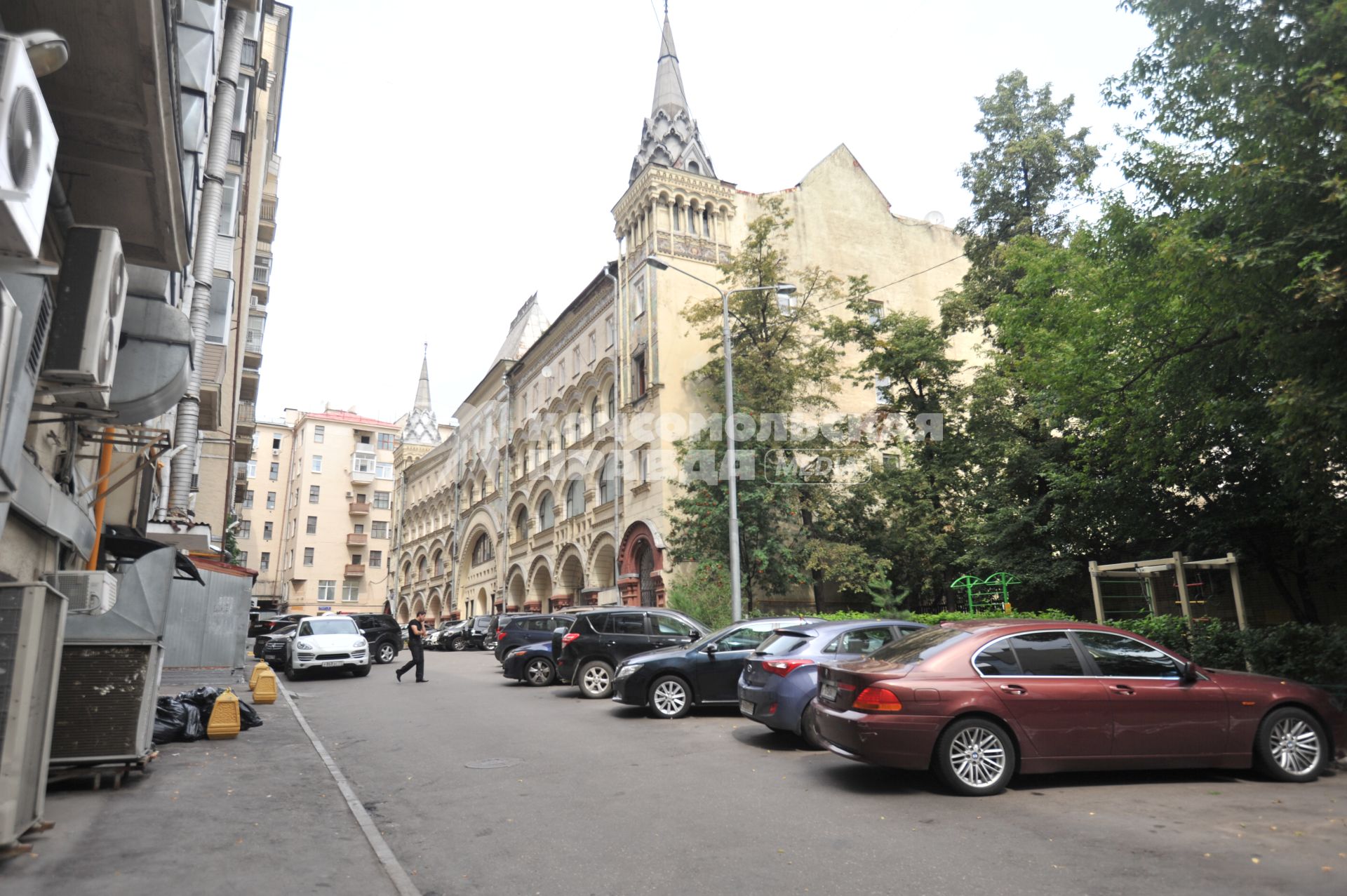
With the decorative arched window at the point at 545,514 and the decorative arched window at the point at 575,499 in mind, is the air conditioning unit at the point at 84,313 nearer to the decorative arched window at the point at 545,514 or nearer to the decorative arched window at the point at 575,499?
the decorative arched window at the point at 575,499

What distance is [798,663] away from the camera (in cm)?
1019

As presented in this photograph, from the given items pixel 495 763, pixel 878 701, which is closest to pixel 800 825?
pixel 878 701

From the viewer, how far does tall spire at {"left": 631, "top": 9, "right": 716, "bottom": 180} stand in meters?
36.2

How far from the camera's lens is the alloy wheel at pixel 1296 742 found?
8000 mm

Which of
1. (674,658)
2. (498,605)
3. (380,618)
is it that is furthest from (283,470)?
(674,658)

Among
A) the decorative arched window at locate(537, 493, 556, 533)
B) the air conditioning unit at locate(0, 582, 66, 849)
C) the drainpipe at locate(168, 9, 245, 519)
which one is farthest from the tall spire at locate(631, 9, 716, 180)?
the air conditioning unit at locate(0, 582, 66, 849)

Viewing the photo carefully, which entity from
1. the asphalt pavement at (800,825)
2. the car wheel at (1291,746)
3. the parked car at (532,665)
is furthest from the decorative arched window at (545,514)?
the car wheel at (1291,746)

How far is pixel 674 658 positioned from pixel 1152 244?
32.8ft

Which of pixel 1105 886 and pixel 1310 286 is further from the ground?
pixel 1310 286

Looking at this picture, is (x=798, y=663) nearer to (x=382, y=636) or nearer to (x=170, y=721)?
(x=170, y=721)

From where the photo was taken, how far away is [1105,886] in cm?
512

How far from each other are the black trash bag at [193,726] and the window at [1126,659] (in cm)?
1028

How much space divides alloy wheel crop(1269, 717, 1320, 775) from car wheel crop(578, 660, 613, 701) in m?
10.9

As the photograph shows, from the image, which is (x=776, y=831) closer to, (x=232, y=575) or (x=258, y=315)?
(x=232, y=575)
